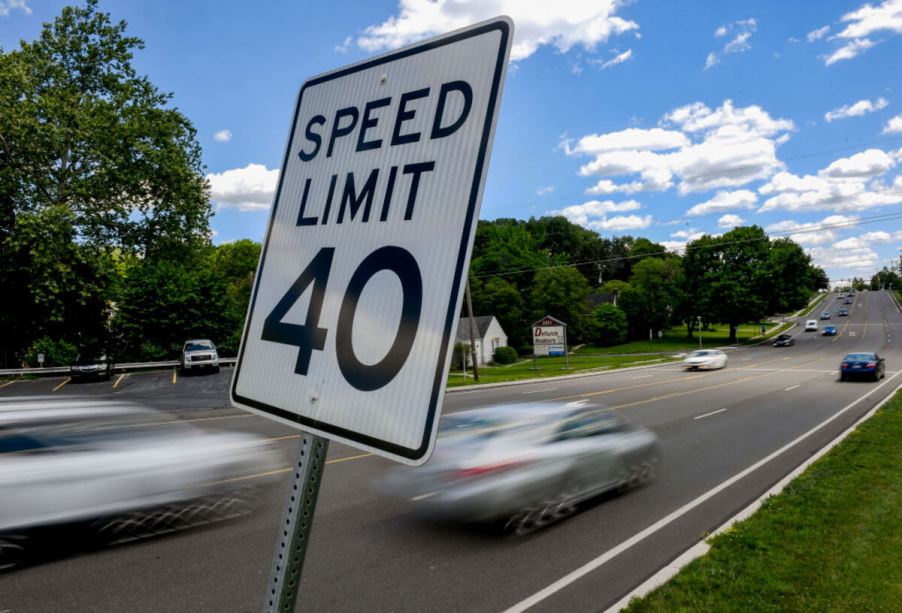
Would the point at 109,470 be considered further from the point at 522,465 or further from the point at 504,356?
the point at 504,356

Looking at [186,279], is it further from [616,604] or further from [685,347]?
[685,347]

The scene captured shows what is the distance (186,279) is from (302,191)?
3576cm

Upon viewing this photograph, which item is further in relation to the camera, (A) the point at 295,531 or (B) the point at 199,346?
(B) the point at 199,346

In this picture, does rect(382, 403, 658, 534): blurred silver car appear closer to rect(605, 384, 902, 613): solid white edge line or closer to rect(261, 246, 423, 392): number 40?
rect(605, 384, 902, 613): solid white edge line

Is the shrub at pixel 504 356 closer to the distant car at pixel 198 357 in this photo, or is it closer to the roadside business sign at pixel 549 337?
the roadside business sign at pixel 549 337

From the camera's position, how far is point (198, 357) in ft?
95.0

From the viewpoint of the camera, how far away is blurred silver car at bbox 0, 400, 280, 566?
20.8 ft

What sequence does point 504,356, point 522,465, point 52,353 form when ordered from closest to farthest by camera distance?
point 522,465 < point 52,353 < point 504,356

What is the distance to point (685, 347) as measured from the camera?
205 feet

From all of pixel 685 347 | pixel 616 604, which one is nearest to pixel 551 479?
pixel 616 604

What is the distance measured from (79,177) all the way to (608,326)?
5659cm

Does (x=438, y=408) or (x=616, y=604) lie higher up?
(x=438, y=408)

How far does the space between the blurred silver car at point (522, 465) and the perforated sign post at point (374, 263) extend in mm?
5360

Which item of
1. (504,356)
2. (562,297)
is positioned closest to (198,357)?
(504,356)
